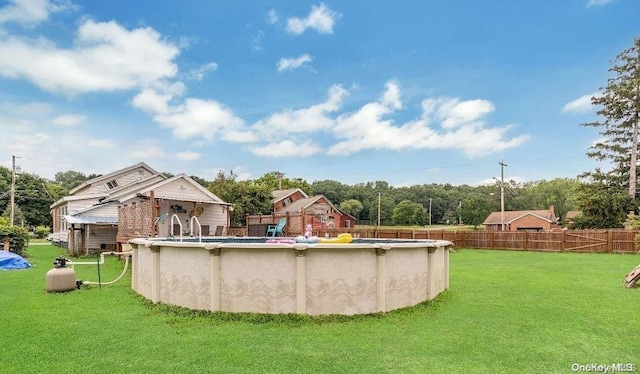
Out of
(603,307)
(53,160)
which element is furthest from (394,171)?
(603,307)

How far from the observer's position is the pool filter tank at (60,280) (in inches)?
296

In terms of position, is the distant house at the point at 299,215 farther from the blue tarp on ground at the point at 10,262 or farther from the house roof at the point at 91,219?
the blue tarp on ground at the point at 10,262

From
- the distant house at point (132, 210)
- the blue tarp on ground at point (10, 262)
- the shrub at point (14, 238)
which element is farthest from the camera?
the distant house at point (132, 210)

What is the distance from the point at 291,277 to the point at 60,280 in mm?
5075

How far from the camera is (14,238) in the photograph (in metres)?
15.7

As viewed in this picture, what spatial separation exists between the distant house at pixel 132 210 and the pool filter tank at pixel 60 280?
598 cm

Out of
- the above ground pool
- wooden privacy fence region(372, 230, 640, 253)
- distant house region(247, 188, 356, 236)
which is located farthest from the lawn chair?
the above ground pool

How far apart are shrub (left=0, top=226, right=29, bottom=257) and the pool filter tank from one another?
33.3 ft

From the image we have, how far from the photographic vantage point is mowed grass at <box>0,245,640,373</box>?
148 inches

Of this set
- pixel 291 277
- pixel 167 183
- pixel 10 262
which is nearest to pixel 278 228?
pixel 167 183

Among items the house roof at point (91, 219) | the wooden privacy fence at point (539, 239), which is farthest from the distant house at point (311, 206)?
the house roof at point (91, 219)

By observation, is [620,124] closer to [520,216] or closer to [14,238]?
[520,216]

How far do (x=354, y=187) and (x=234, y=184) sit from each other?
4510 centimetres

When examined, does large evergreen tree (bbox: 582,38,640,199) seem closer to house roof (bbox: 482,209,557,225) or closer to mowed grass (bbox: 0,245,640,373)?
mowed grass (bbox: 0,245,640,373)
